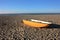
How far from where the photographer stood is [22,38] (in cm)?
1331

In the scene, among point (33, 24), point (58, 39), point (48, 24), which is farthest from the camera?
Answer: point (33, 24)

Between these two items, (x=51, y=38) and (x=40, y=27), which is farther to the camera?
(x=40, y=27)

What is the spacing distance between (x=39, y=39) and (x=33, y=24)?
771cm

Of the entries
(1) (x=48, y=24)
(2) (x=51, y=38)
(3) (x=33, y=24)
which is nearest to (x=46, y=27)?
(1) (x=48, y=24)

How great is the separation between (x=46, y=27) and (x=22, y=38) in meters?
6.90

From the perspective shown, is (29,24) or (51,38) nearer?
(51,38)

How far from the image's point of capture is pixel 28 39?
512 inches

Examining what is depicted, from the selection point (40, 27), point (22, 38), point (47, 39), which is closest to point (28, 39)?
point (22, 38)

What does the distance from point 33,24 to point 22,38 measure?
7.59 m

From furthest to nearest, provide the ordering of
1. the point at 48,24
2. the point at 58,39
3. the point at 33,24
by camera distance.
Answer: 1. the point at 33,24
2. the point at 48,24
3. the point at 58,39

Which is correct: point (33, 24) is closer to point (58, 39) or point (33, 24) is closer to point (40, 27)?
point (40, 27)

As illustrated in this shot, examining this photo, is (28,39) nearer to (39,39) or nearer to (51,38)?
(39,39)

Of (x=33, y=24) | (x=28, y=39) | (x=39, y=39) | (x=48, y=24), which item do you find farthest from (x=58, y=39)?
(x=33, y=24)

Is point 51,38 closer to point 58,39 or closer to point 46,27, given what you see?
point 58,39
